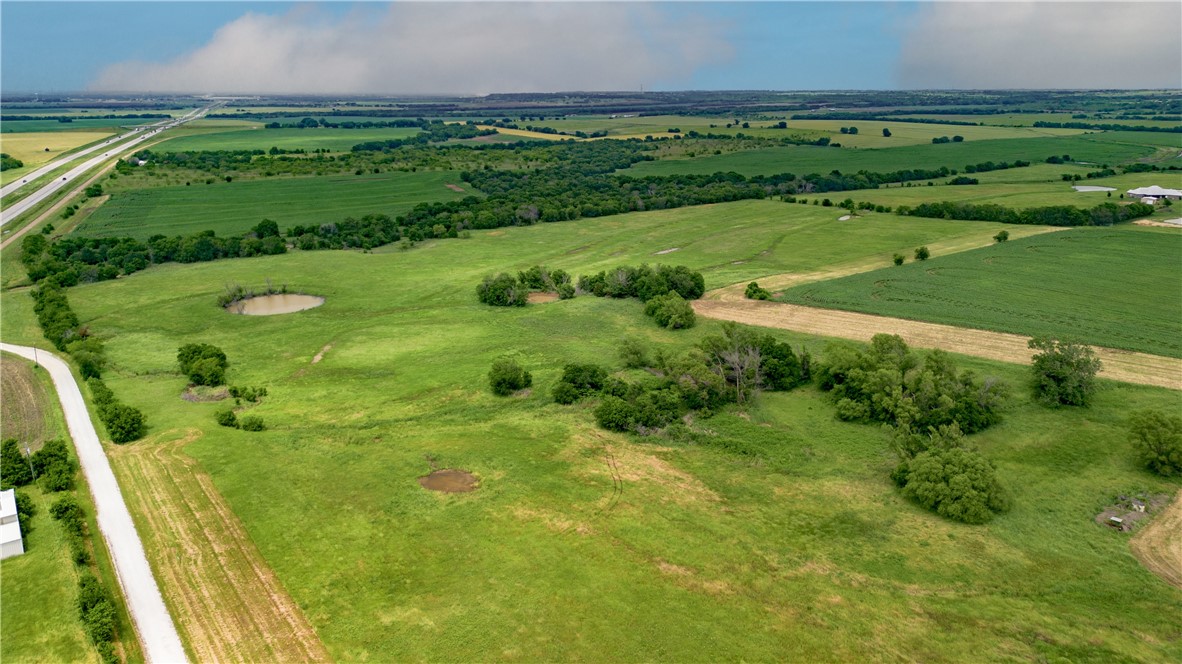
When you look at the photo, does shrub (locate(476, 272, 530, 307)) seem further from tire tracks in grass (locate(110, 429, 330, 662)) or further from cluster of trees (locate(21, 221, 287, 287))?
cluster of trees (locate(21, 221, 287, 287))

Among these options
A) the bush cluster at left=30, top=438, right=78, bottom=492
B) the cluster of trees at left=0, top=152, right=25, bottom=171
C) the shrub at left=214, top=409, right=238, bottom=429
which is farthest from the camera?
the cluster of trees at left=0, top=152, right=25, bottom=171

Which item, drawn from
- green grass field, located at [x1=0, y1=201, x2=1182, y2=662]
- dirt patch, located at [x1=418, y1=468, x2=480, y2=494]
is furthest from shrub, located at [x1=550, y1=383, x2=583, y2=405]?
dirt patch, located at [x1=418, y1=468, x2=480, y2=494]

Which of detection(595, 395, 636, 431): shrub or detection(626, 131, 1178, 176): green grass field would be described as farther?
detection(626, 131, 1178, 176): green grass field

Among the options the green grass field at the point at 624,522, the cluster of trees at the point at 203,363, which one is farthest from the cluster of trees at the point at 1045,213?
the cluster of trees at the point at 203,363

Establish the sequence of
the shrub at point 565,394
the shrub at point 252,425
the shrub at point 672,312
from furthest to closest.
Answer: the shrub at point 672,312, the shrub at point 565,394, the shrub at point 252,425

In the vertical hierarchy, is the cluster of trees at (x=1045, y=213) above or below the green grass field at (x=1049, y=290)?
above

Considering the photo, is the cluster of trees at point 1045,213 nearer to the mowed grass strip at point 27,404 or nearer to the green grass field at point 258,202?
the green grass field at point 258,202

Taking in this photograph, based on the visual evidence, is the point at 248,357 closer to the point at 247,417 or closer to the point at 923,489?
the point at 247,417

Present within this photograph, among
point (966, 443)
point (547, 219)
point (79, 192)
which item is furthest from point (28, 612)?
point (79, 192)

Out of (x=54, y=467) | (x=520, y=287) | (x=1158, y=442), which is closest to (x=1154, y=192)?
(x=1158, y=442)
